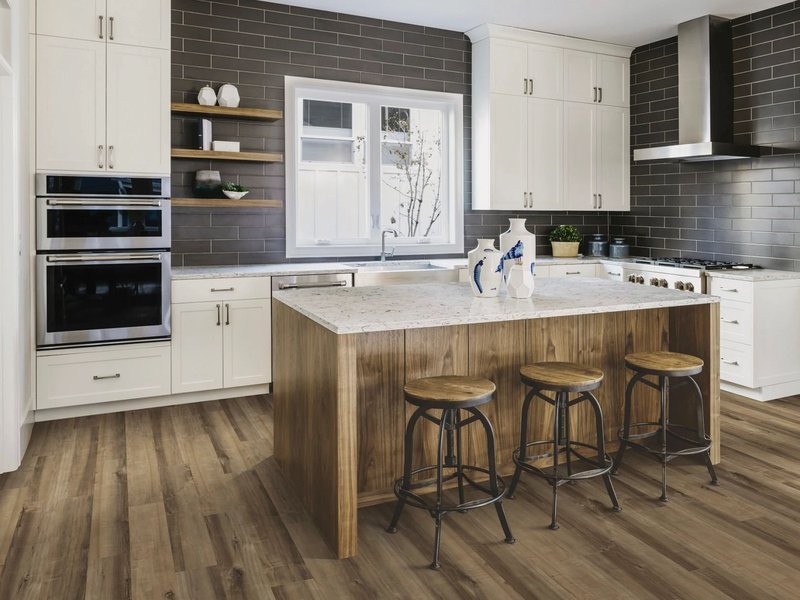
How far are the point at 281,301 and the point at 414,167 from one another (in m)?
2.99

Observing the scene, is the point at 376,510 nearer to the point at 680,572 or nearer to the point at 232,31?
the point at 680,572

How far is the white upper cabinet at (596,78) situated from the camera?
582 centimetres

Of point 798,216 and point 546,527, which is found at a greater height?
point 798,216

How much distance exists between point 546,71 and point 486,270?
3363 mm

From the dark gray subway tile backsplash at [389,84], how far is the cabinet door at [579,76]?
0.63m

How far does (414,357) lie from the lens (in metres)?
2.83

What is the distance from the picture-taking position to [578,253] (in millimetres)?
6320

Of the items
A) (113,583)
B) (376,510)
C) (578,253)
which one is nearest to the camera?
(113,583)

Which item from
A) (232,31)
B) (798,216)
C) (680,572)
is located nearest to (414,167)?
(232,31)

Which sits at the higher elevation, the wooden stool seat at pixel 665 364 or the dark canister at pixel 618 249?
the dark canister at pixel 618 249

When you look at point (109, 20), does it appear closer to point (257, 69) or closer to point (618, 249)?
point (257, 69)

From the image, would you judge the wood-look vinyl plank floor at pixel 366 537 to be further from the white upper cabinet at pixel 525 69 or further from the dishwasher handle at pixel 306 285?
the white upper cabinet at pixel 525 69

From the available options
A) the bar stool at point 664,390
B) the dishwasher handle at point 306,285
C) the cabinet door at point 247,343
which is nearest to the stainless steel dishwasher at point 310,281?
the dishwasher handle at point 306,285

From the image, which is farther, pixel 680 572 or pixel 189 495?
pixel 189 495
